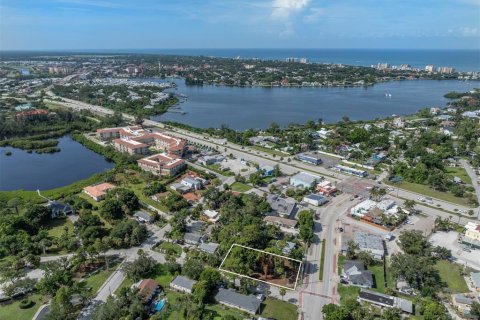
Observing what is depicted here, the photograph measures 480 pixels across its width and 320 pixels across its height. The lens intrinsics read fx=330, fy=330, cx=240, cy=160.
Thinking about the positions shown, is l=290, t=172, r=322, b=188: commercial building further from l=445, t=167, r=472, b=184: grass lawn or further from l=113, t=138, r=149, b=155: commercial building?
l=113, t=138, r=149, b=155: commercial building

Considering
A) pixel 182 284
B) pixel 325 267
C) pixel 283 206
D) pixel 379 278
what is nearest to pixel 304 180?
pixel 283 206

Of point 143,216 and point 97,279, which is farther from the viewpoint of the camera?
point 143,216

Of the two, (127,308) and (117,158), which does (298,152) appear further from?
(127,308)

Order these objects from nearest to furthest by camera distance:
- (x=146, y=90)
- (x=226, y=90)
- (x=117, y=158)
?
(x=117, y=158), (x=146, y=90), (x=226, y=90)

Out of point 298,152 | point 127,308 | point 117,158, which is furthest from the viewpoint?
point 298,152

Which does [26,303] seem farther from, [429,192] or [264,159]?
[429,192]

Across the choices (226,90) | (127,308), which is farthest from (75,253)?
(226,90)
